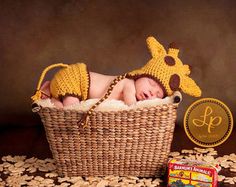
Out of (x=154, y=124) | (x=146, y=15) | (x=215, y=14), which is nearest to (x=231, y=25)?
(x=215, y=14)

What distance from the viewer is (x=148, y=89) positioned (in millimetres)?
1617

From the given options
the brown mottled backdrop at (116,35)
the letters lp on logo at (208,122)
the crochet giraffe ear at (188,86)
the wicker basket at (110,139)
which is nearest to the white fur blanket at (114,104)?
the wicker basket at (110,139)

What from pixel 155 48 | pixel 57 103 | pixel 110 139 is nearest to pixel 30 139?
pixel 57 103

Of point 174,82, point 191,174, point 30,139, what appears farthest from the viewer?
point 30,139

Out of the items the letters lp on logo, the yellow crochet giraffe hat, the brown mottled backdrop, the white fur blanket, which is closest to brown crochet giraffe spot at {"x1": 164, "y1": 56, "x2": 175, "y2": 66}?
the yellow crochet giraffe hat

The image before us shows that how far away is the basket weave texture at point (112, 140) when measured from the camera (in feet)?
5.09

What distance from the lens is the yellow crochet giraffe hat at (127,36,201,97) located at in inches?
63.6

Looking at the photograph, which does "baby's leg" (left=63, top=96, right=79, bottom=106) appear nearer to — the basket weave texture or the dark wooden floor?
the basket weave texture

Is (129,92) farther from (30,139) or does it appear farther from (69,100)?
(30,139)

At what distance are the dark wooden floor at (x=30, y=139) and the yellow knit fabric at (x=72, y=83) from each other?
0.33 meters

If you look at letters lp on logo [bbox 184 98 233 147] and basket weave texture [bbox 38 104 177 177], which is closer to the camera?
basket weave texture [bbox 38 104 177 177]

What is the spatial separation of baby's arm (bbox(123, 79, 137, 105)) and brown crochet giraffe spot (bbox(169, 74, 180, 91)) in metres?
0.13

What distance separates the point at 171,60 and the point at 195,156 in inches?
16.2

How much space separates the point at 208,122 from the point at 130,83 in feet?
1.39
